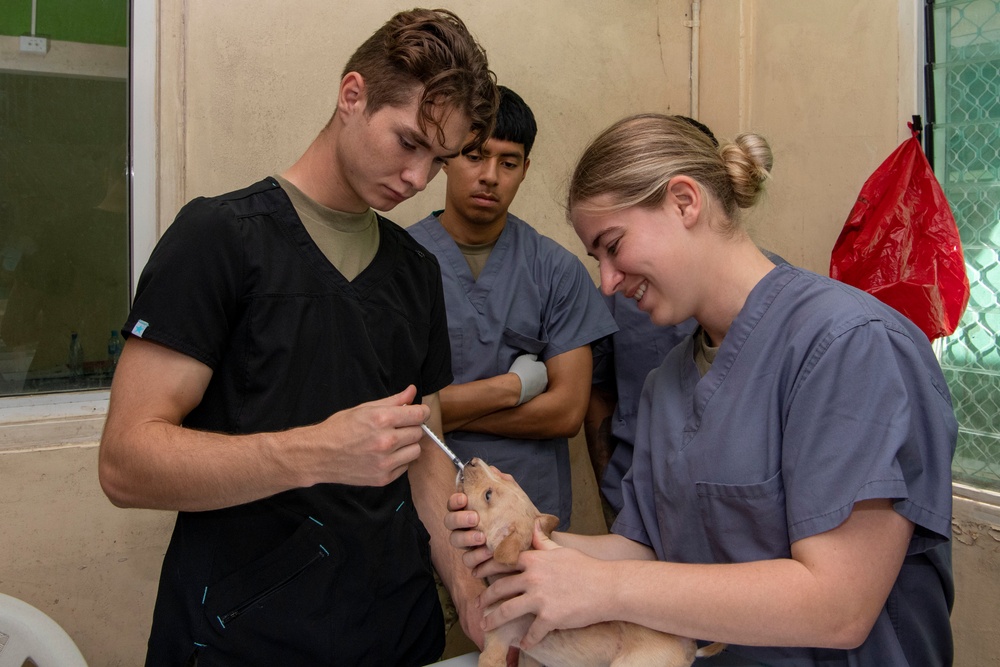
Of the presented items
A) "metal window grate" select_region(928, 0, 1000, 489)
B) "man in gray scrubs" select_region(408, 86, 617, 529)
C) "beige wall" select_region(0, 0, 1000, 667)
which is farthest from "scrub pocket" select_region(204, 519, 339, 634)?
"metal window grate" select_region(928, 0, 1000, 489)

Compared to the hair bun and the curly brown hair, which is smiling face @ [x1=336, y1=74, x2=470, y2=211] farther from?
the hair bun

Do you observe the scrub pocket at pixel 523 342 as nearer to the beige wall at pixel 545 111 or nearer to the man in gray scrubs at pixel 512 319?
the man in gray scrubs at pixel 512 319

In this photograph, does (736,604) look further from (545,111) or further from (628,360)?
(545,111)

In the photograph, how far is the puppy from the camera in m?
1.06

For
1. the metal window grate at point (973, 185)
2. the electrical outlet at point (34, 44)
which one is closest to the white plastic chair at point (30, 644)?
the electrical outlet at point (34, 44)

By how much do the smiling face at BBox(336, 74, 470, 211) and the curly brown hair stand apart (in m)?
0.01

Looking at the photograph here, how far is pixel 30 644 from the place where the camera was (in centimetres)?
169

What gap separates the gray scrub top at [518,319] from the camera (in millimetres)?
2172

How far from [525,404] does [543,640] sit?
3.44 feet

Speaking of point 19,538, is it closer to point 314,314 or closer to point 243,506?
point 243,506

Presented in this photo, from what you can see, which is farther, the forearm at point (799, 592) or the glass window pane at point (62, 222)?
the glass window pane at point (62, 222)

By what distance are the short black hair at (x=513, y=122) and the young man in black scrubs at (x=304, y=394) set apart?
2.68 feet

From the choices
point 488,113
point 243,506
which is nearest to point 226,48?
point 488,113

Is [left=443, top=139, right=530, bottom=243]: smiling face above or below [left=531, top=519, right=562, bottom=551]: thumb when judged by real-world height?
above
